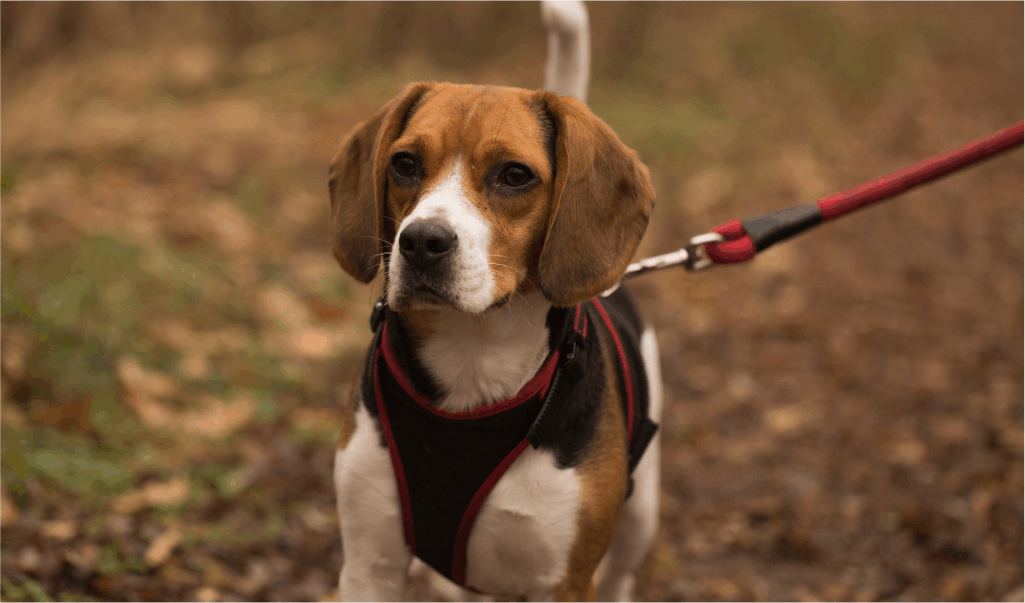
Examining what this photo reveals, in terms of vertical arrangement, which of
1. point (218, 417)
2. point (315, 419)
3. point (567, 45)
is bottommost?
point (315, 419)

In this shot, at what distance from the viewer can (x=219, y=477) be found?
465cm

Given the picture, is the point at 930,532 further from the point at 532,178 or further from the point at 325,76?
the point at 325,76

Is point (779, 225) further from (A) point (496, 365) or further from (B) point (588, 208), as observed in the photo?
(A) point (496, 365)

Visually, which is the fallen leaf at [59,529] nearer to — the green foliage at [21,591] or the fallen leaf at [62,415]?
the green foliage at [21,591]

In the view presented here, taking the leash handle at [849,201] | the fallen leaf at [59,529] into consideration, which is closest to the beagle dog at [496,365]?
the leash handle at [849,201]

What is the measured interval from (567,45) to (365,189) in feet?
3.70

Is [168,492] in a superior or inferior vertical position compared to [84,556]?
inferior

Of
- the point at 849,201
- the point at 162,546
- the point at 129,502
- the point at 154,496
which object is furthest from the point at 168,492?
the point at 849,201

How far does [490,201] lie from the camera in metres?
2.41

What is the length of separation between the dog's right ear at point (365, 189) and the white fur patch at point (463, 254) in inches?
12.7

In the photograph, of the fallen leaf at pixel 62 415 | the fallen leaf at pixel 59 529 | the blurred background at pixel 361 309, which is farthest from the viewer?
the fallen leaf at pixel 62 415

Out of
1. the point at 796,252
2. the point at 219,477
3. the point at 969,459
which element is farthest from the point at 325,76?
the point at 969,459

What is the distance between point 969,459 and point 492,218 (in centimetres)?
503

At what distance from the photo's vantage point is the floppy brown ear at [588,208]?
243 cm
